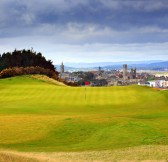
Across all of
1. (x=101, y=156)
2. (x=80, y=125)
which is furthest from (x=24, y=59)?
(x=101, y=156)

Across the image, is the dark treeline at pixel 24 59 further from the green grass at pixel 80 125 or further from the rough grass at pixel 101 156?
the rough grass at pixel 101 156

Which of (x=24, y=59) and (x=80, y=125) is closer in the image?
(x=80, y=125)

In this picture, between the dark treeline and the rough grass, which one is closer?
the rough grass

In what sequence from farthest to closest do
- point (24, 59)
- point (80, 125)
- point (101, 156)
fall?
point (24, 59) → point (80, 125) → point (101, 156)

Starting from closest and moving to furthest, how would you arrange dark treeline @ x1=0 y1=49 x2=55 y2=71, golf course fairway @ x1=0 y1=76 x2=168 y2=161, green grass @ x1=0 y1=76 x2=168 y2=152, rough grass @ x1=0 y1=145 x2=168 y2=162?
1. rough grass @ x1=0 y1=145 x2=168 y2=162
2. golf course fairway @ x1=0 y1=76 x2=168 y2=161
3. green grass @ x1=0 y1=76 x2=168 y2=152
4. dark treeline @ x1=0 y1=49 x2=55 y2=71

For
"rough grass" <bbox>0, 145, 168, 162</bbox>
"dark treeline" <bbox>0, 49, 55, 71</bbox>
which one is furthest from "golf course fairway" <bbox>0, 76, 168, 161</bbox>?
"dark treeline" <bbox>0, 49, 55, 71</bbox>

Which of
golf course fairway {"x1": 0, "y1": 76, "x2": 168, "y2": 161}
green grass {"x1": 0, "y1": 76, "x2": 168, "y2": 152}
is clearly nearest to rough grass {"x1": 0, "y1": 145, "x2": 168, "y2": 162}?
golf course fairway {"x1": 0, "y1": 76, "x2": 168, "y2": 161}

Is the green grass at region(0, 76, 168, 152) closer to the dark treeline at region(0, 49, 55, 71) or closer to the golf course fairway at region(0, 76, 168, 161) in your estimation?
the golf course fairway at region(0, 76, 168, 161)

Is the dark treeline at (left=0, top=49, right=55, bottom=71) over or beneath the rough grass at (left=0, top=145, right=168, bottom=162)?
over

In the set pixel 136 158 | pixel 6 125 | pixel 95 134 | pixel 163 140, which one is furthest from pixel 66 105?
→ pixel 136 158

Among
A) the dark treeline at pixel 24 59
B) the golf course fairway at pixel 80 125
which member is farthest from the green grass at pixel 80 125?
the dark treeline at pixel 24 59

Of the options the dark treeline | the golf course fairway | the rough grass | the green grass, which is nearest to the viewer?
the rough grass

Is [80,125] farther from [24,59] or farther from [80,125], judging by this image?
[24,59]

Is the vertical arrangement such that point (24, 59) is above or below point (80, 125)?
above
